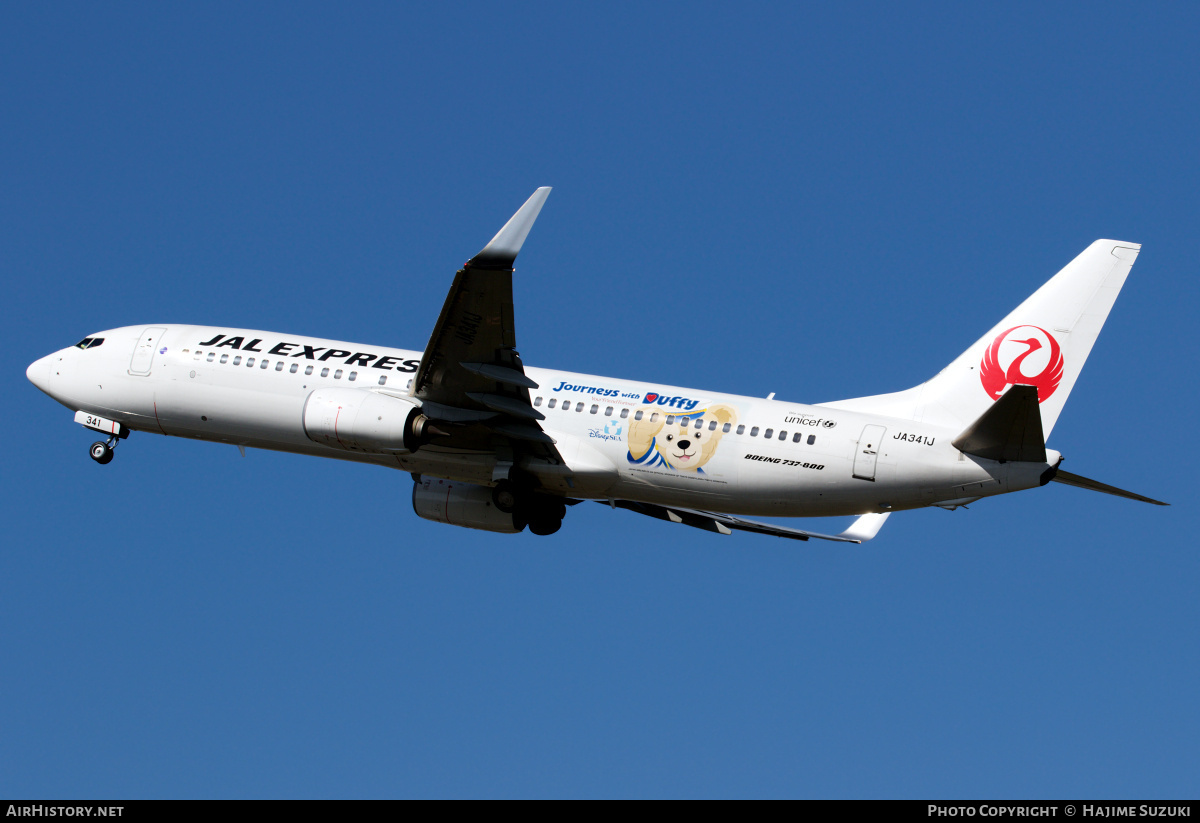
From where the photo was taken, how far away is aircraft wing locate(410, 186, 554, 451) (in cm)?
2688

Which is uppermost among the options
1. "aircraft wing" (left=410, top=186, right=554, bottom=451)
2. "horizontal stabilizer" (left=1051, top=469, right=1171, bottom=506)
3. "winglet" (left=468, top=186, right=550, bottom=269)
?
"winglet" (left=468, top=186, right=550, bottom=269)

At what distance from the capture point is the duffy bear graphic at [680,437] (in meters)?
31.0

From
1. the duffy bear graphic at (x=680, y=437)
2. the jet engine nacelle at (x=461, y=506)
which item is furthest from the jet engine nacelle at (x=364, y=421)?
the duffy bear graphic at (x=680, y=437)

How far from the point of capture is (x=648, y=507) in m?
37.2

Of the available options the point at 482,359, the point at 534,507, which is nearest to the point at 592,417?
the point at 482,359

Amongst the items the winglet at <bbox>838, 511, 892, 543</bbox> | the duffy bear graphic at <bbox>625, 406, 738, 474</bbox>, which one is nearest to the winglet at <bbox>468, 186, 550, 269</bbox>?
the duffy bear graphic at <bbox>625, 406, 738, 474</bbox>

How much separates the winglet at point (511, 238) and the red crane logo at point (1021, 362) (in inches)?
473

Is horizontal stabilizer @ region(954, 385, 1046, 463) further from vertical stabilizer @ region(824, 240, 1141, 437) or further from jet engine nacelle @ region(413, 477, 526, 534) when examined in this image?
jet engine nacelle @ region(413, 477, 526, 534)

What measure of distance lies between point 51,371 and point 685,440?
19.3 meters

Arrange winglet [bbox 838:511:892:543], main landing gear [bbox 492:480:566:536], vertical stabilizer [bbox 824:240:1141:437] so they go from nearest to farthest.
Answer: vertical stabilizer [bbox 824:240:1141:437]
main landing gear [bbox 492:480:566:536]
winglet [bbox 838:511:892:543]
